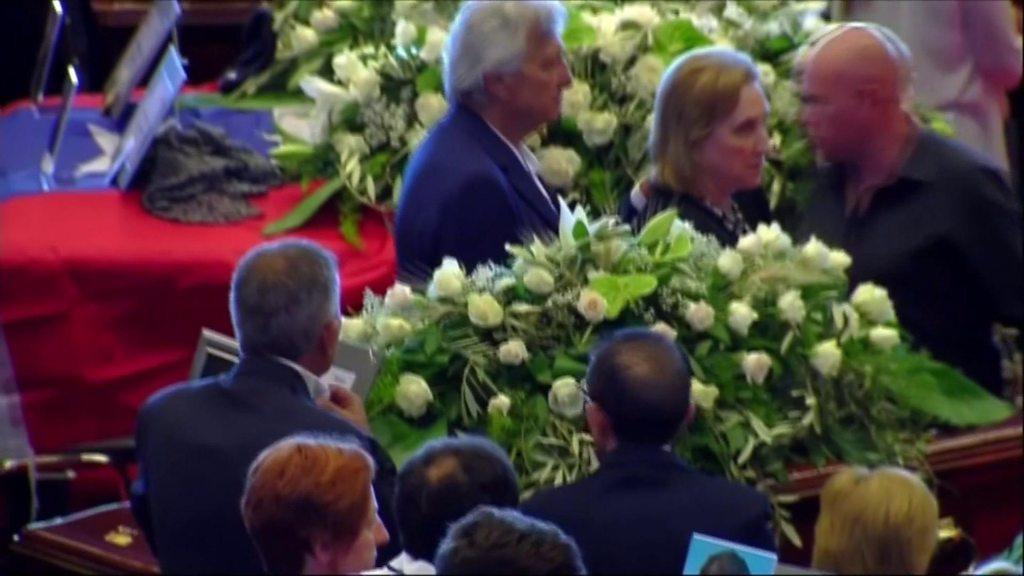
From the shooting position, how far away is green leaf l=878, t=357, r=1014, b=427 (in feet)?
13.3

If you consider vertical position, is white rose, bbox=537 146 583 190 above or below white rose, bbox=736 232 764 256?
below

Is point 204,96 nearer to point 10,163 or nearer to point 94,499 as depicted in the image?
point 10,163

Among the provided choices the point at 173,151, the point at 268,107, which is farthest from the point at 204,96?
the point at 173,151

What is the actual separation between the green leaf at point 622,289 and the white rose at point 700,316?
7cm

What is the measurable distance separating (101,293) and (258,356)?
162 cm

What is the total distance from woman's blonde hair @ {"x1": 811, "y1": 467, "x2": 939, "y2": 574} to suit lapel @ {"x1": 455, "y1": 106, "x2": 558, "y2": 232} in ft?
5.33

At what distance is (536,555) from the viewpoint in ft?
8.86

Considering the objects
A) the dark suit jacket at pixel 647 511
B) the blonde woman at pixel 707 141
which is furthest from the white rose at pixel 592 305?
the dark suit jacket at pixel 647 511

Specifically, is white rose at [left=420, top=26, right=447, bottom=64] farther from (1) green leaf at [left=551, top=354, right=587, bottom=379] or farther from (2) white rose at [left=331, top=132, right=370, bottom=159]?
(1) green leaf at [left=551, top=354, right=587, bottom=379]

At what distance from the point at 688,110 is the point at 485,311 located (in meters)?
0.66

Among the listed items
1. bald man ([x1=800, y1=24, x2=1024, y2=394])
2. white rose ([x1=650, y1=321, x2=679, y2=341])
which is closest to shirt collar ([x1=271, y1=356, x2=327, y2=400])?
white rose ([x1=650, y1=321, x2=679, y2=341])

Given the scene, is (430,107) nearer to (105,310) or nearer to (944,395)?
(105,310)

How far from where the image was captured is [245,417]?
357 centimetres

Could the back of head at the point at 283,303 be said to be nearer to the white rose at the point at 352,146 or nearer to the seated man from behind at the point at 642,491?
the seated man from behind at the point at 642,491
